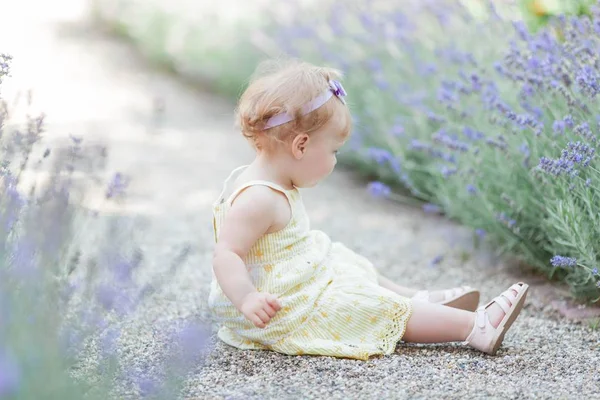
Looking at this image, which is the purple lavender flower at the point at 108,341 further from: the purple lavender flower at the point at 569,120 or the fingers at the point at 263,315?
the purple lavender flower at the point at 569,120

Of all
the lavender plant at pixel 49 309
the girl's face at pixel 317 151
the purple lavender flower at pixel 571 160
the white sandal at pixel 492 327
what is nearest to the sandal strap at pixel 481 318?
the white sandal at pixel 492 327

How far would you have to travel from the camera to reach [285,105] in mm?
2430

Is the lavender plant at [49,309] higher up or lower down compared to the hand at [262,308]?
higher up

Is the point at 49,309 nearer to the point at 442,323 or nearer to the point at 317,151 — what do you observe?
the point at 317,151

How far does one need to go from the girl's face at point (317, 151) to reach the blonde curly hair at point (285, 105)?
0.7 inches

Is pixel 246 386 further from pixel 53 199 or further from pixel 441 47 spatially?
pixel 441 47

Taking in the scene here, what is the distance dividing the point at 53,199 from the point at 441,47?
3008 mm

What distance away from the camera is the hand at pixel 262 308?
7.34ft

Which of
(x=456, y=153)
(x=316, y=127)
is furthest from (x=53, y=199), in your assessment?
(x=456, y=153)

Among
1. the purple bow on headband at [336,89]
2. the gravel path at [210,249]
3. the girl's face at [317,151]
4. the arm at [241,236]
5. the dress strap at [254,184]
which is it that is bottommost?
the gravel path at [210,249]

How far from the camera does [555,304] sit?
309 centimetres

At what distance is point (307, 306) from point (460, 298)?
55 cm

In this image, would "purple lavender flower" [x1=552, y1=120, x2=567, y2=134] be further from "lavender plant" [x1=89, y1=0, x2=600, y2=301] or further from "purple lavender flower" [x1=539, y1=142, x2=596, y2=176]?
"purple lavender flower" [x1=539, y1=142, x2=596, y2=176]

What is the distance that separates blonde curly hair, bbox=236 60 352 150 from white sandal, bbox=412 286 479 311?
609 mm
